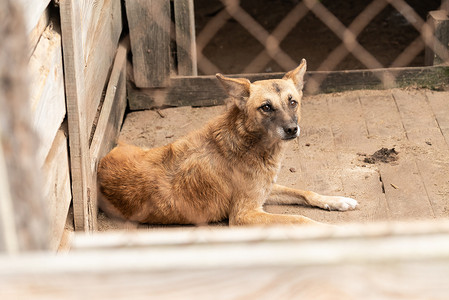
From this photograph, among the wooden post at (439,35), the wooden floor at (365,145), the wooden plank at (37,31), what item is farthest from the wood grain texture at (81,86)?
the wooden post at (439,35)

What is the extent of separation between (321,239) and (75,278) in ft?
1.88

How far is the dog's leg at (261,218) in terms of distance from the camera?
398 cm

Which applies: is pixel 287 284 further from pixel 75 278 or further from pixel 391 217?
pixel 391 217

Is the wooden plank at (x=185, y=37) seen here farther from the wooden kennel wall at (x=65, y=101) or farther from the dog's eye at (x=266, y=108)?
the dog's eye at (x=266, y=108)

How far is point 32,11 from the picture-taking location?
2637mm

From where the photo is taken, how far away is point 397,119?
216 inches

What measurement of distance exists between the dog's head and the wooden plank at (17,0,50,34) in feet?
5.09

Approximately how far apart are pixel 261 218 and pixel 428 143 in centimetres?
183

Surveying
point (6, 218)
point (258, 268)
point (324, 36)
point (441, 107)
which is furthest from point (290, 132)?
point (324, 36)

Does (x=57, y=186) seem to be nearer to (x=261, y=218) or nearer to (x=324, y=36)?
(x=261, y=218)

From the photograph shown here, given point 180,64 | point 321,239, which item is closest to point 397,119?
point 180,64

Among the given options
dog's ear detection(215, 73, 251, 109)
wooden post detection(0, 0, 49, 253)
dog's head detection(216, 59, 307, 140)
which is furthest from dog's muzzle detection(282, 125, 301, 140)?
wooden post detection(0, 0, 49, 253)

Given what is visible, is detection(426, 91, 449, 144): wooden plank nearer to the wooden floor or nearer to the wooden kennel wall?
the wooden floor

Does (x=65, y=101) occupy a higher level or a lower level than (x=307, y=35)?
lower
